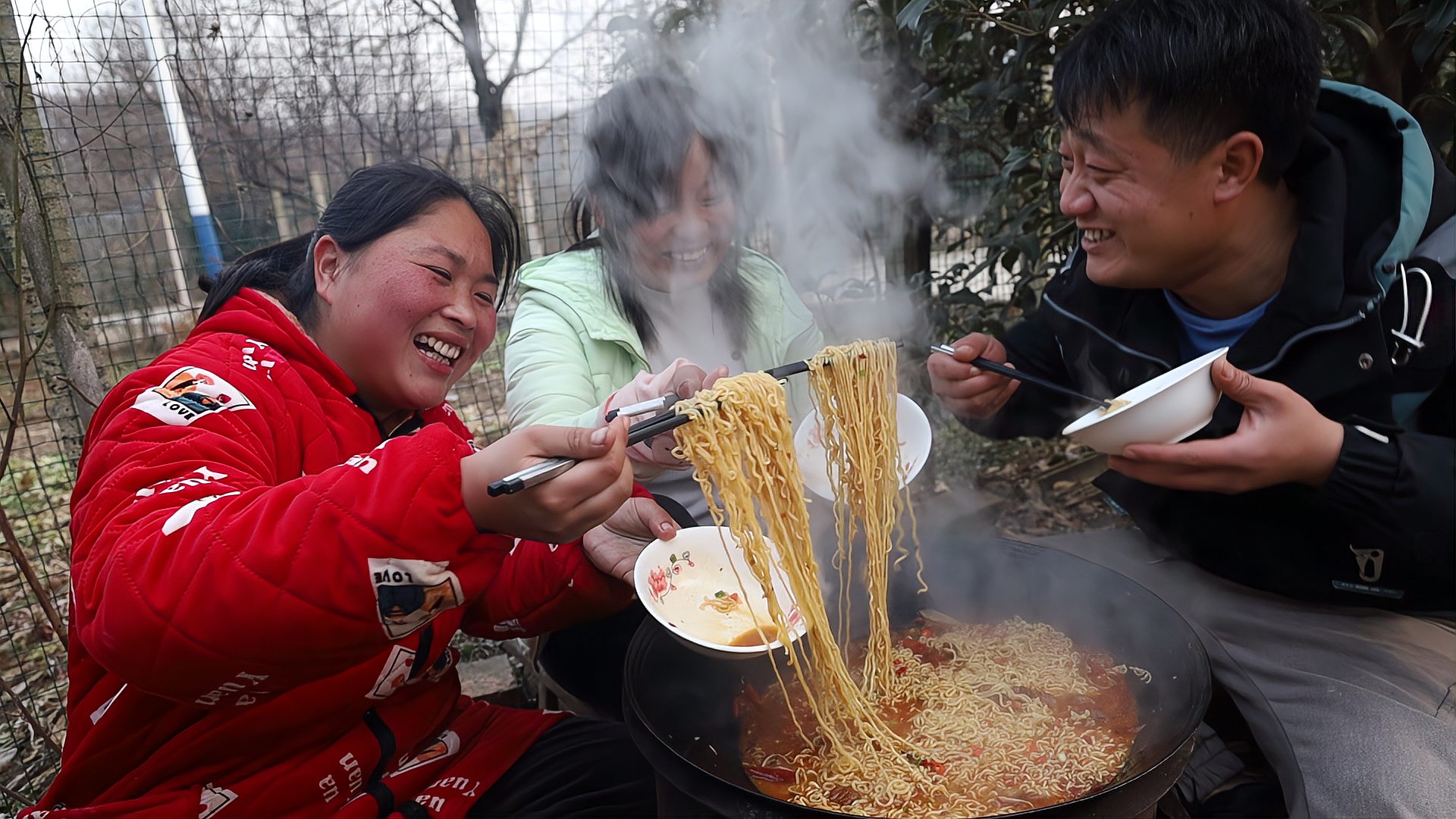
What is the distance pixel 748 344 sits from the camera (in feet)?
13.1

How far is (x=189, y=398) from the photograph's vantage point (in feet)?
6.55

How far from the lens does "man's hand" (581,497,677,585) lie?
2789mm

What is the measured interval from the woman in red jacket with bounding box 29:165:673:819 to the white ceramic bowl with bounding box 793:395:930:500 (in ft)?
2.12

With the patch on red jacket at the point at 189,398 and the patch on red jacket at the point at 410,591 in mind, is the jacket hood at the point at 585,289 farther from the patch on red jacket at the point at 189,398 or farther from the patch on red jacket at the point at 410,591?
the patch on red jacket at the point at 410,591

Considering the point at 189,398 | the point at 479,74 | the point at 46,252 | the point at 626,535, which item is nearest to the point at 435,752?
the point at 626,535

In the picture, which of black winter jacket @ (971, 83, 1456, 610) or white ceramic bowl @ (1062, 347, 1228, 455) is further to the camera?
black winter jacket @ (971, 83, 1456, 610)

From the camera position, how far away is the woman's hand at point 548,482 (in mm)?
1695

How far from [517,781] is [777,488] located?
4.08ft

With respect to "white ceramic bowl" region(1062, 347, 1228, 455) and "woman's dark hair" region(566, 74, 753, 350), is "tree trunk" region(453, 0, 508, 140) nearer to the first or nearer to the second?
"woman's dark hair" region(566, 74, 753, 350)

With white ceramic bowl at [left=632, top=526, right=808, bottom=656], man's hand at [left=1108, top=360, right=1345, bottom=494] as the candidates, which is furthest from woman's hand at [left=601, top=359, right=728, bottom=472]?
man's hand at [left=1108, top=360, right=1345, bottom=494]

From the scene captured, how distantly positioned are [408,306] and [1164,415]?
7.47ft

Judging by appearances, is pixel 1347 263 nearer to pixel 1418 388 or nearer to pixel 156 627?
pixel 1418 388

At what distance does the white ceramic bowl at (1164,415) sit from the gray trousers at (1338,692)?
0.87m

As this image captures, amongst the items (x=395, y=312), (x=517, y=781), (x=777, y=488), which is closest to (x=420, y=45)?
(x=395, y=312)
